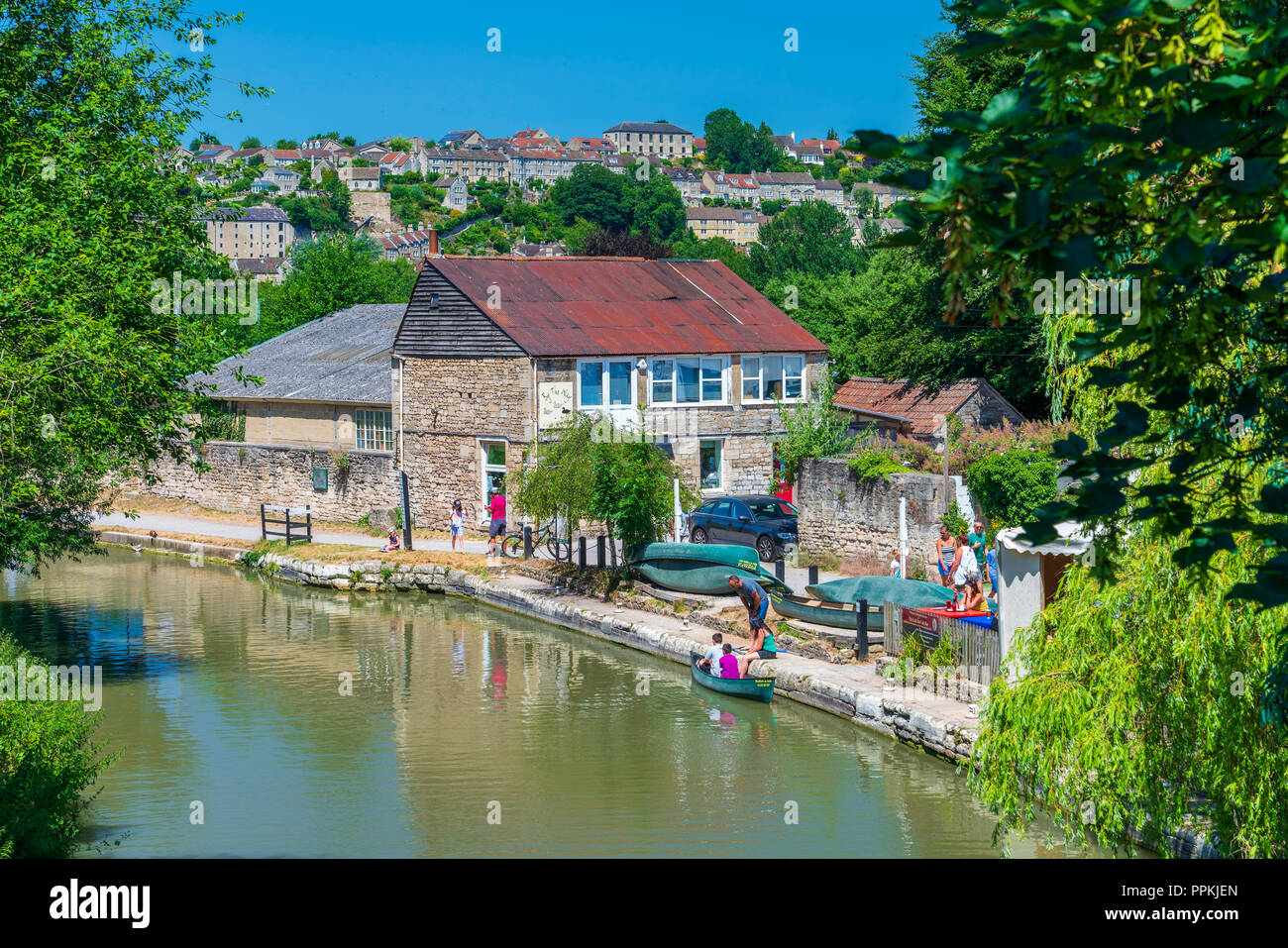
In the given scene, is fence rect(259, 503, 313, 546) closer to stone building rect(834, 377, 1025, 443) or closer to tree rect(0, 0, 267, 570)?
tree rect(0, 0, 267, 570)

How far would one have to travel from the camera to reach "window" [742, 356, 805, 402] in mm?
36719

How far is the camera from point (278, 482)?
3966 cm

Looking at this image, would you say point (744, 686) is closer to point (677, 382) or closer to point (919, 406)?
point (919, 406)

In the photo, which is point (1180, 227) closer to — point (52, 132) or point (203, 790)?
point (203, 790)

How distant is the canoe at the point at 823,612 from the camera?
22234mm

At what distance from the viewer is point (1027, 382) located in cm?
3538

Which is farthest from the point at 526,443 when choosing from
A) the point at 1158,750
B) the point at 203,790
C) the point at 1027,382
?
the point at 1158,750

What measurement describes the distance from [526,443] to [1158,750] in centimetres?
2317

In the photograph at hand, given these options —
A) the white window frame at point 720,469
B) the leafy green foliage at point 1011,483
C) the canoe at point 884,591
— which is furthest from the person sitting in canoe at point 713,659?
the white window frame at point 720,469

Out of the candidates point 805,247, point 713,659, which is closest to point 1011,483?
point 713,659

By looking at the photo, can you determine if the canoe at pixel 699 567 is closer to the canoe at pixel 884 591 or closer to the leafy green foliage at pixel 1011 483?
the canoe at pixel 884 591

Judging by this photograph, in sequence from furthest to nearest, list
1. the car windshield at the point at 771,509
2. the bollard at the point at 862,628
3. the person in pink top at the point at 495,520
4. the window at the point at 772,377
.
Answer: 1. the window at the point at 772,377
2. the person in pink top at the point at 495,520
3. the car windshield at the point at 771,509
4. the bollard at the point at 862,628

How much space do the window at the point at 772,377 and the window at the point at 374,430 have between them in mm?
10348

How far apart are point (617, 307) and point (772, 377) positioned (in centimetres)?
470
